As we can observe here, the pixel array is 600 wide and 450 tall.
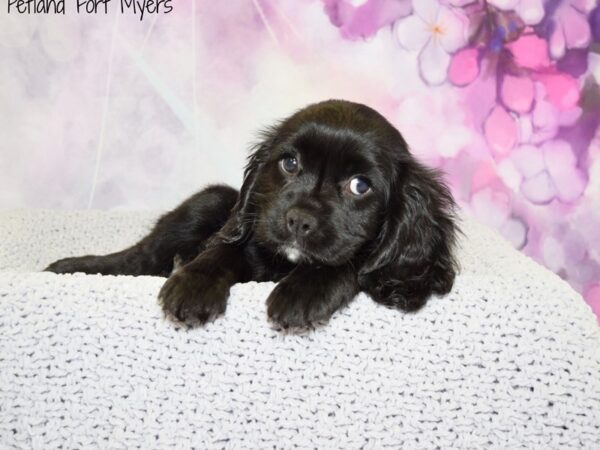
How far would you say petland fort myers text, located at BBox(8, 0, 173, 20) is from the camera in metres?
3.44

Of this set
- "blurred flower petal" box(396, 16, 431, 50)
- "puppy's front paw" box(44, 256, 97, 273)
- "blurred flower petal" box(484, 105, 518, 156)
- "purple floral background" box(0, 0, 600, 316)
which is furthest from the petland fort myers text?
"blurred flower petal" box(484, 105, 518, 156)

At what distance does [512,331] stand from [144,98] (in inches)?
98.2

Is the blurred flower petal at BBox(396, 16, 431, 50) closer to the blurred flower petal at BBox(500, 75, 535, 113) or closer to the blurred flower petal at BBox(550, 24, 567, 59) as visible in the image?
the blurred flower petal at BBox(500, 75, 535, 113)

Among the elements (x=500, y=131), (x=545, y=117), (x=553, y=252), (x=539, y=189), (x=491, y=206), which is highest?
(x=545, y=117)

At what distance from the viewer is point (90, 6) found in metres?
3.47

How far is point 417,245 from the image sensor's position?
2.05 metres

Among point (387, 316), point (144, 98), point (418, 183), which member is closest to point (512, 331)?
point (387, 316)

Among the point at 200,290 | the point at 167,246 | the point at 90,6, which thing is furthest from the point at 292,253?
the point at 90,6

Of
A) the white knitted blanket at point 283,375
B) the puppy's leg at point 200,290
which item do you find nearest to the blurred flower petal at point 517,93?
the white knitted blanket at point 283,375

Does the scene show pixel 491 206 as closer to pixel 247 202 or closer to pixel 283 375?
pixel 247 202

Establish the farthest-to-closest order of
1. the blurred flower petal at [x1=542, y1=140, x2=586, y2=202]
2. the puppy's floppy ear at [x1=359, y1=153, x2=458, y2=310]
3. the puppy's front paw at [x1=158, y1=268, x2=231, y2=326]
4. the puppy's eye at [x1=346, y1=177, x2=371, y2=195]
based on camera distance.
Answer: the blurred flower petal at [x1=542, y1=140, x2=586, y2=202] → the puppy's eye at [x1=346, y1=177, x2=371, y2=195] → the puppy's floppy ear at [x1=359, y1=153, x2=458, y2=310] → the puppy's front paw at [x1=158, y1=268, x2=231, y2=326]

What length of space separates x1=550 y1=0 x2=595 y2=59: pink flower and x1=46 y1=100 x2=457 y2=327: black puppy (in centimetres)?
159

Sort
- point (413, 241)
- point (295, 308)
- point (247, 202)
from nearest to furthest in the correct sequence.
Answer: point (295, 308) < point (413, 241) < point (247, 202)

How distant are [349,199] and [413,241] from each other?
0.24 meters
